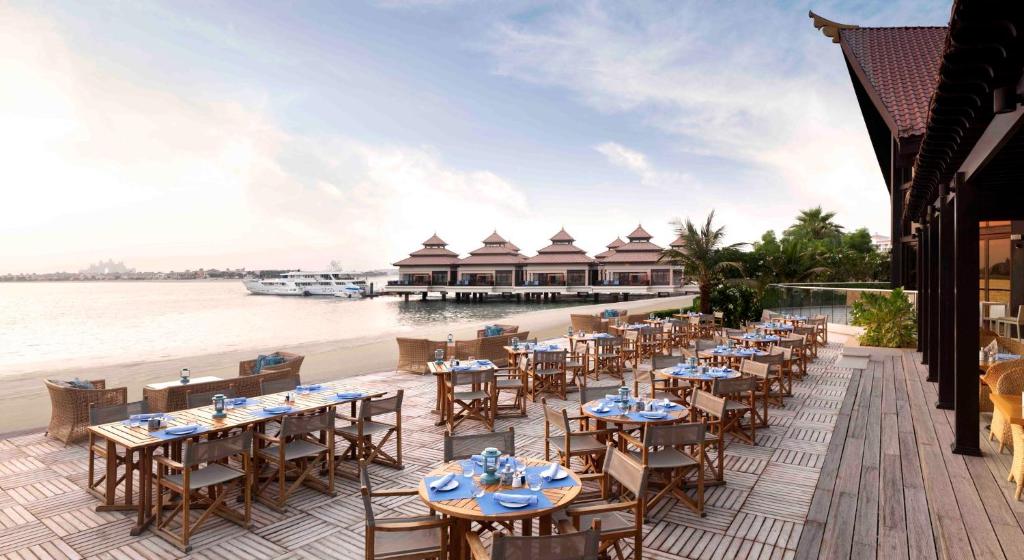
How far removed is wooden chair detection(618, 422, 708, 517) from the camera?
428 centimetres

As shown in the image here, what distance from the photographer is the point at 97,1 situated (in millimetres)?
22547

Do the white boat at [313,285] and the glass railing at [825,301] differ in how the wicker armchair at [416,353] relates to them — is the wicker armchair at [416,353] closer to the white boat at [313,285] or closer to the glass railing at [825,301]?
the glass railing at [825,301]

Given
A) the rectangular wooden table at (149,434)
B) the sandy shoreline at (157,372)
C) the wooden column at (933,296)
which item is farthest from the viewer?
the wooden column at (933,296)

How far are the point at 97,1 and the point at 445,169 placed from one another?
59870mm

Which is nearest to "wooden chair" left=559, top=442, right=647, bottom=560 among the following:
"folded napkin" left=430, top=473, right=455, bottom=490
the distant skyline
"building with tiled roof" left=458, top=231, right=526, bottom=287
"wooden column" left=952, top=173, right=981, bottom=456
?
"folded napkin" left=430, top=473, right=455, bottom=490

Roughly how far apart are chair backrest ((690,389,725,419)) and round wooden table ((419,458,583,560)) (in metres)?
2.11

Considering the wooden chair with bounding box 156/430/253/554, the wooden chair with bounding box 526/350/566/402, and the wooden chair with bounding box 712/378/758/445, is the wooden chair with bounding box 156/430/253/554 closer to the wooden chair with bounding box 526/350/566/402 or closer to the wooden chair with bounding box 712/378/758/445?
the wooden chair with bounding box 712/378/758/445

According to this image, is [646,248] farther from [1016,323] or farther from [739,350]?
[739,350]

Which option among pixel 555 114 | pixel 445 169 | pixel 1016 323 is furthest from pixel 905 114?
pixel 445 169

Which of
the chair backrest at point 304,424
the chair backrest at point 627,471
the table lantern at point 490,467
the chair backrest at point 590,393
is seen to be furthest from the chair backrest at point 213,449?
the chair backrest at point 590,393

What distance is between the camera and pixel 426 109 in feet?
156

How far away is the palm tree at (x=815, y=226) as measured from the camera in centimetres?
4647

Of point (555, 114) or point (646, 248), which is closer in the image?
point (555, 114)

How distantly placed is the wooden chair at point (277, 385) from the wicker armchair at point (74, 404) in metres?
1.89
